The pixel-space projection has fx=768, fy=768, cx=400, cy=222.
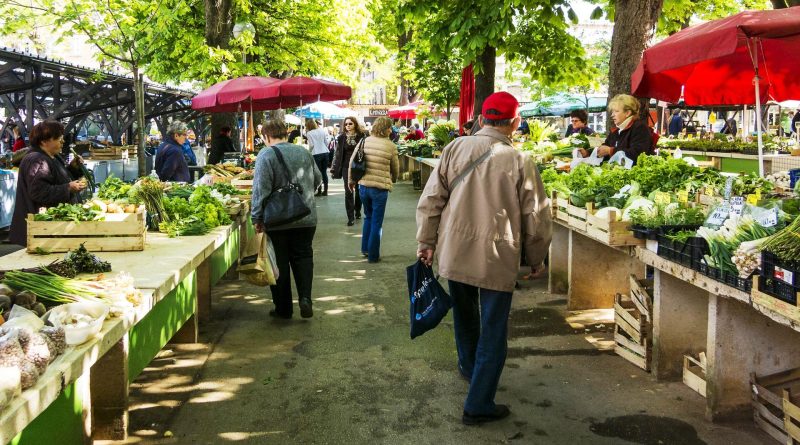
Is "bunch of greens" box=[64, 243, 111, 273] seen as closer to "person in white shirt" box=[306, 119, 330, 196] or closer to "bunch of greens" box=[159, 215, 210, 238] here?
"bunch of greens" box=[159, 215, 210, 238]

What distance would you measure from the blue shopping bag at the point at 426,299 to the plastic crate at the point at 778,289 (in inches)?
67.3

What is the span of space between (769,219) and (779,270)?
0.64 meters

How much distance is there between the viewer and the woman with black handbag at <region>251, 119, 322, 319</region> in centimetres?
639

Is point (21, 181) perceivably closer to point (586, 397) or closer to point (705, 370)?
point (586, 397)

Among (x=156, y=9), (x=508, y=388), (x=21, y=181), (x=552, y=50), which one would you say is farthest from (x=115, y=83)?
(x=508, y=388)

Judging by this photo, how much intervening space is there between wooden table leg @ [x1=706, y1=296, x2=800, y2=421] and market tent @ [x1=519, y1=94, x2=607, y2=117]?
23.0 metres

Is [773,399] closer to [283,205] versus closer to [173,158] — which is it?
[283,205]

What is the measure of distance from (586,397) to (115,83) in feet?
61.4

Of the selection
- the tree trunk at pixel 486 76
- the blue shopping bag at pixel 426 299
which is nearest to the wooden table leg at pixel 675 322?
the blue shopping bag at pixel 426 299

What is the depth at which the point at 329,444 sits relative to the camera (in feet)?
13.6

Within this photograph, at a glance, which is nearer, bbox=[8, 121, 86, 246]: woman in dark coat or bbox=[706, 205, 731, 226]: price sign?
bbox=[706, 205, 731, 226]: price sign

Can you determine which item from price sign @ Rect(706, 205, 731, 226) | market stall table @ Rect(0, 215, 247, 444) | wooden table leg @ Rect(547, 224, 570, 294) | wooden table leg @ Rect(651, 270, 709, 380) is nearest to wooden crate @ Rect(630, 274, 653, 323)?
wooden table leg @ Rect(651, 270, 709, 380)

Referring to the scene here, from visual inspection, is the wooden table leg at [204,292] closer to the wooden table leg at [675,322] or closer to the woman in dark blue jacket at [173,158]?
the wooden table leg at [675,322]

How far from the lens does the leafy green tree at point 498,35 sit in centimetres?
1162
